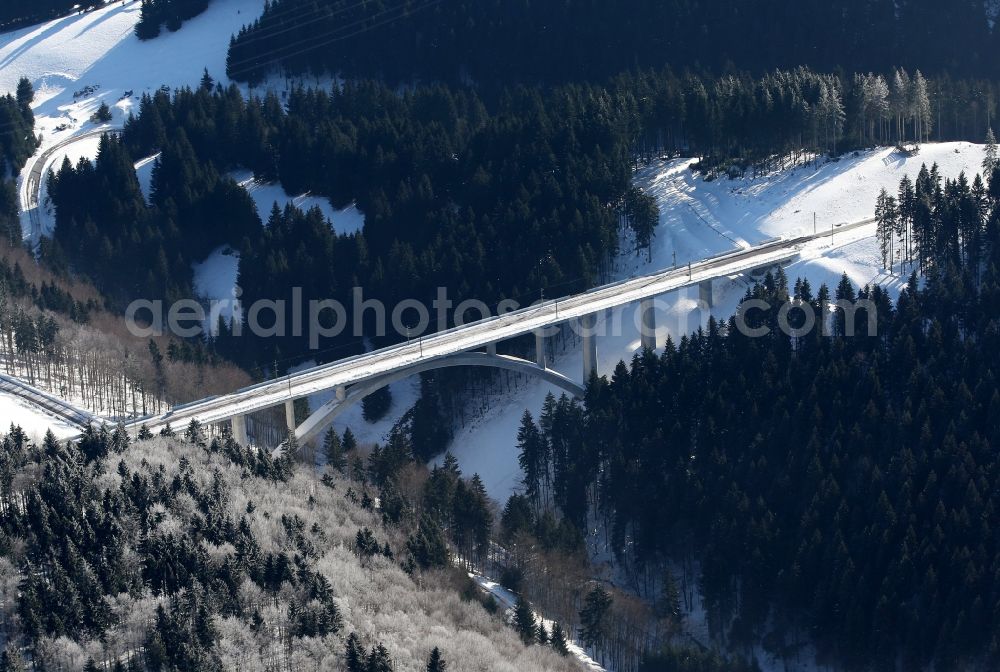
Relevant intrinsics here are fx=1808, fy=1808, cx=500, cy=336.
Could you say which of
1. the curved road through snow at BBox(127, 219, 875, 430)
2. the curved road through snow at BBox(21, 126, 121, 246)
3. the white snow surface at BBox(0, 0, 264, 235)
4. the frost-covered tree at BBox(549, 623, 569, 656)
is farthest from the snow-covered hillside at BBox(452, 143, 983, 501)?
the white snow surface at BBox(0, 0, 264, 235)

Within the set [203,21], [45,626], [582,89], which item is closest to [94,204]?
[582,89]

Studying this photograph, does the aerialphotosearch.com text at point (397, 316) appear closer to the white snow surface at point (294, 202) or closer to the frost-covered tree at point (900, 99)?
the white snow surface at point (294, 202)

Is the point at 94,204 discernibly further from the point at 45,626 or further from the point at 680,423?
the point at 45,626

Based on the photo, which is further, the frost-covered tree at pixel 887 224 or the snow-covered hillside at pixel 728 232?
the frost-covered tree at pixel 887 224

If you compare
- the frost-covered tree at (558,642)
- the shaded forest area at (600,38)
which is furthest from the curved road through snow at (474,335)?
the shaded forest area at (600,38)

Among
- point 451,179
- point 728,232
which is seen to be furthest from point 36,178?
point 728,232

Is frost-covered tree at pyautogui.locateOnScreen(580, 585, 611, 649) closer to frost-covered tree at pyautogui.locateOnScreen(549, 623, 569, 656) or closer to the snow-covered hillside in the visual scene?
frost-covered tree at pyautogui.locateOnScreen(549, 623, 569, 656)

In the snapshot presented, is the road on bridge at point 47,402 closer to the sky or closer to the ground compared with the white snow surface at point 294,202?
closer to the ground
